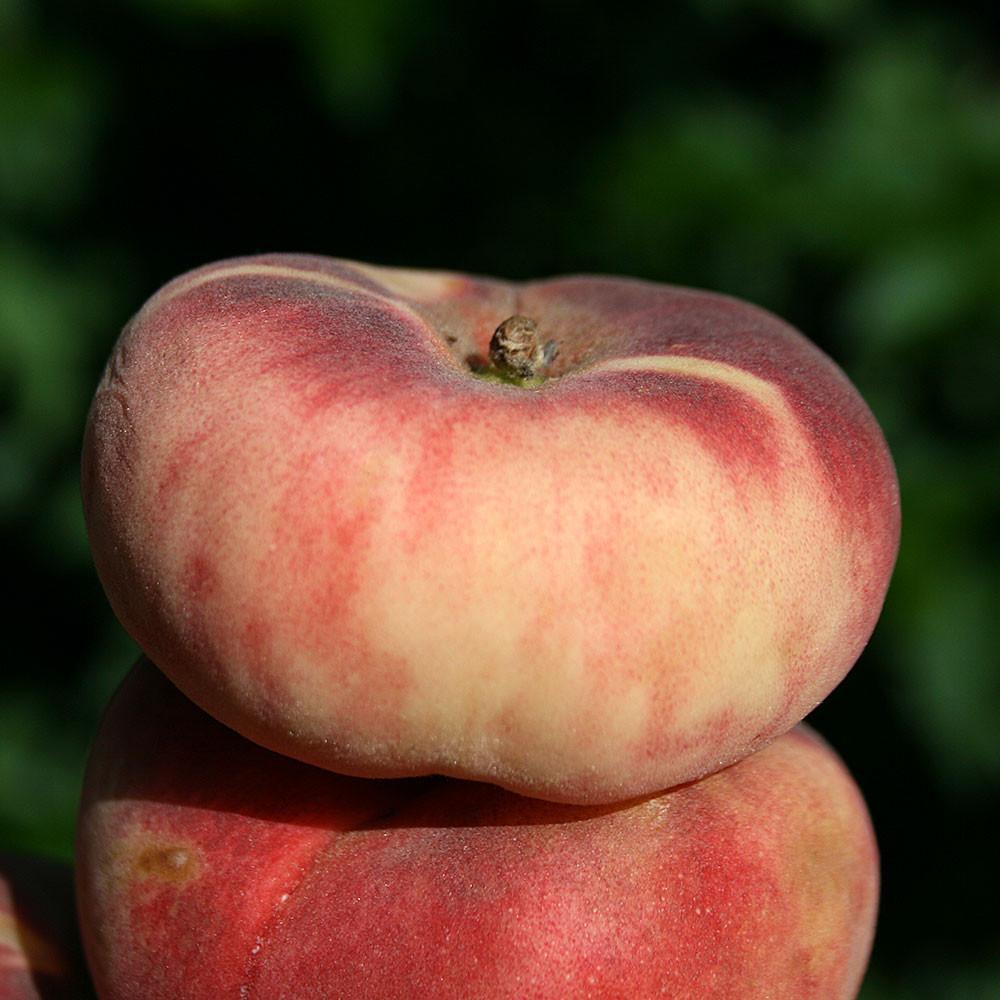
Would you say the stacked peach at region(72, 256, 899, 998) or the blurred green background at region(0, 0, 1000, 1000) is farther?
the blurred green background at region(0, 0, 1000, 1000)

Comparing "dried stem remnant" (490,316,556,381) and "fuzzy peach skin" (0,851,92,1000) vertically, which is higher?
"dried stem remnant" (490,316,556,381)

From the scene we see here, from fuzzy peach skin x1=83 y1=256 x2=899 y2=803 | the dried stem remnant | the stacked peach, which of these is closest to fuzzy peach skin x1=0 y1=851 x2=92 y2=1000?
the stacked peach

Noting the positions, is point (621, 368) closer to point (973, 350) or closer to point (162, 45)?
point (973, 350)

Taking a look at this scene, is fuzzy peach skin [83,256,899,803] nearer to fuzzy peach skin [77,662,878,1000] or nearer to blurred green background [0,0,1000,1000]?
fuzzy peach skin [77,662,878,1000]

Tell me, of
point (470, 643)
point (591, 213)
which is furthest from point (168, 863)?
point (591, 213)

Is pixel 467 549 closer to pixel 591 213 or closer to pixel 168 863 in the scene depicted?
pixel 168 863

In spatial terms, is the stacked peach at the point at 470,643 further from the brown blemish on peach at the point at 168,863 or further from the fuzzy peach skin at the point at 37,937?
the fuzzy peach skin at the point at 37,937
